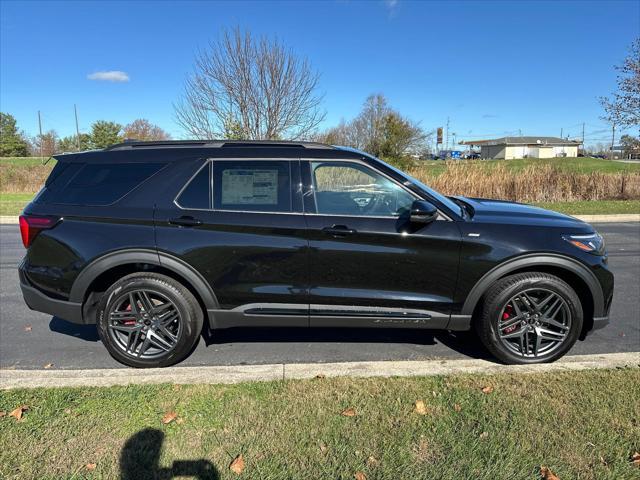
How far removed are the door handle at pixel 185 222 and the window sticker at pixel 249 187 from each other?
0.26 m

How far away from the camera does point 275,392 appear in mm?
2998

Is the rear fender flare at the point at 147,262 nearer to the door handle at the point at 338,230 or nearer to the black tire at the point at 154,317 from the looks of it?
the black tire at the point at 154,317

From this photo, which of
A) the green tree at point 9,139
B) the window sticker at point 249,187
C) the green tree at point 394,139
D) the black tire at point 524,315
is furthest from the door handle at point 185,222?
the green tree at point 9,139

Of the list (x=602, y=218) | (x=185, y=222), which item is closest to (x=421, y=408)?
(x=185, y=222)

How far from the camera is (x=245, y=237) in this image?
344 centimetres

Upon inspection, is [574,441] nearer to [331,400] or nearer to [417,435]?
[417,435]

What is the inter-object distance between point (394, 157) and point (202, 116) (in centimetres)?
1106

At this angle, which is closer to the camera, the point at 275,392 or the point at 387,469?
the point at 387,469

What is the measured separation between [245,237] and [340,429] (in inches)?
62.8

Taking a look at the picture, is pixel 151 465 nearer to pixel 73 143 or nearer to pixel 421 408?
pixel 421 408

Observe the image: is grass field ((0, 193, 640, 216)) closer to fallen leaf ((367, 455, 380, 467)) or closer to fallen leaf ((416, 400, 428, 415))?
fallen leaf ((416, 400, 428, 415))

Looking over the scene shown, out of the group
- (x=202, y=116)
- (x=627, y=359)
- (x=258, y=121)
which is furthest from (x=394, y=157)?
(x=627, y=359)

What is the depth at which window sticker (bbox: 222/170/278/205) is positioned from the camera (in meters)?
3.53

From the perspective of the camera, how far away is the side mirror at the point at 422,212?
10.9ft
